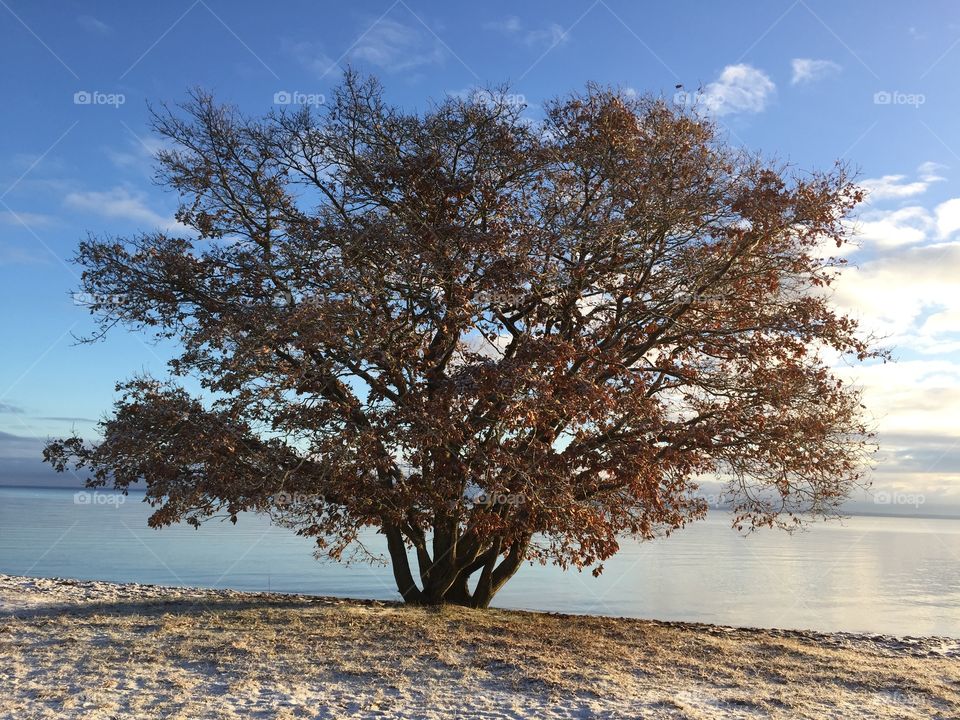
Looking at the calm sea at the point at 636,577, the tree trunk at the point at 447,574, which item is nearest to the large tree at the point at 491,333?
the tree trunk at the point at 447,574

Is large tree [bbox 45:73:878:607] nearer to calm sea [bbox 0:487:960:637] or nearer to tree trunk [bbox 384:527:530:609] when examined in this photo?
tree trunk [bbox 384:527:530:609]

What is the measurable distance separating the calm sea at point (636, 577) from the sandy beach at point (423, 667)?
26.6 feet

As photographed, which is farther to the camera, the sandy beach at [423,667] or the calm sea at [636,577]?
the calm sea at [636,577]

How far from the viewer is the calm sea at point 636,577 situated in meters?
23.3

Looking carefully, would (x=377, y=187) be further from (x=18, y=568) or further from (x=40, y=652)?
(x=18, y=568)

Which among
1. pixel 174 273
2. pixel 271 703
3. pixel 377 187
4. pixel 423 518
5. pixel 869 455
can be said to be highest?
pixel 377 187

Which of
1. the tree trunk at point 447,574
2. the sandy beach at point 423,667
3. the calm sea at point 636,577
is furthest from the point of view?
the calm sea at point 636,577

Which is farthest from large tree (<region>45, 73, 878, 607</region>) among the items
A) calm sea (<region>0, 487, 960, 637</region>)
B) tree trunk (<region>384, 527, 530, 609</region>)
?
calm sea (<region>0, 487, 960, 637</region>)

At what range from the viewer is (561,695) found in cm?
917

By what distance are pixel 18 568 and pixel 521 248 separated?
2296 cm

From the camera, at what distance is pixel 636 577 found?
31.4 metres

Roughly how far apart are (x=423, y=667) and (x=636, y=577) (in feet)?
74.1

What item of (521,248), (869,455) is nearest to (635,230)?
(521,248)

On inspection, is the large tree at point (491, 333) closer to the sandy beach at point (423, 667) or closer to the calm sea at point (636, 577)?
the sandy beach at point (423, 667)
